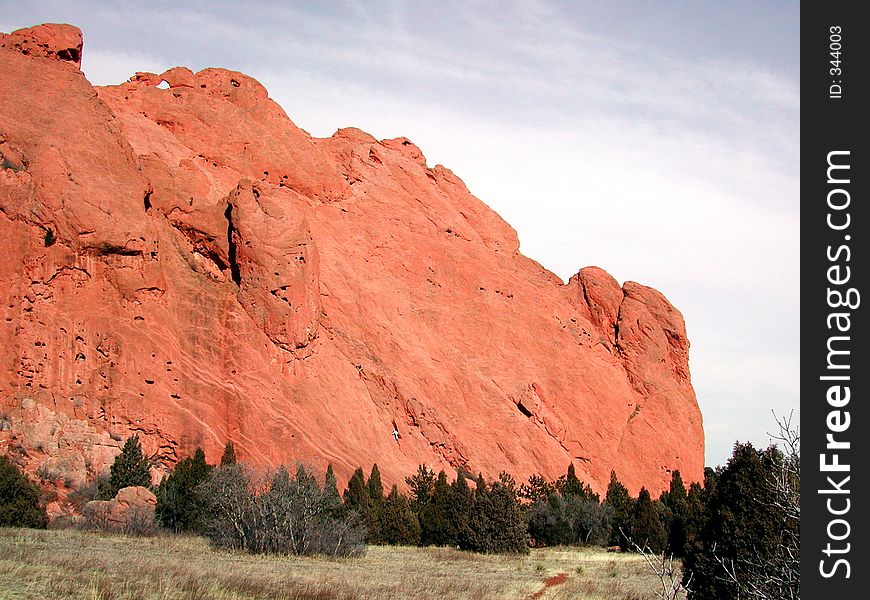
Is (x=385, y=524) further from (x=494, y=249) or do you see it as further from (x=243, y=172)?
(x=494, y=249)

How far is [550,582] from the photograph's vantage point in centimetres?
2295

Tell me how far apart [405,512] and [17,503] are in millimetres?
16556

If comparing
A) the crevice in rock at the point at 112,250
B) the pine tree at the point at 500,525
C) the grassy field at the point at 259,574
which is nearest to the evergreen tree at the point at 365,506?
the pine tree at the point at 500,525

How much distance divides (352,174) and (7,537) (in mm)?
47629

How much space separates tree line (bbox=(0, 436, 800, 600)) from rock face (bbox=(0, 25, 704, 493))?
4.32 metres

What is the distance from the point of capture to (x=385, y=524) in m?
39.5

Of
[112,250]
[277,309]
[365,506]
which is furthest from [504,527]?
[112,250]

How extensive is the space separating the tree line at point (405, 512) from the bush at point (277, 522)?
1.6 inches

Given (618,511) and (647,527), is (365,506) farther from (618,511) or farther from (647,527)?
(618,511)

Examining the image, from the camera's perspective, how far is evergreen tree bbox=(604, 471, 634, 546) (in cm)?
4488

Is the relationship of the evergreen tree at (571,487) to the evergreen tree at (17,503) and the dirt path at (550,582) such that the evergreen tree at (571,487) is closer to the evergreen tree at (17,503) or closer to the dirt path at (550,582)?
the dirt path at (550,582)

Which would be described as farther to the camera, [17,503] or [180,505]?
[180,505]
